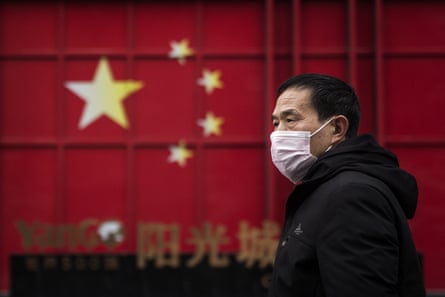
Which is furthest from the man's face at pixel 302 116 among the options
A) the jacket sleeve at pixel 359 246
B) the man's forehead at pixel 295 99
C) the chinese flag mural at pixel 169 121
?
the chinese flag mural at pixel 169 121

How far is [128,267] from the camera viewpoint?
491cm

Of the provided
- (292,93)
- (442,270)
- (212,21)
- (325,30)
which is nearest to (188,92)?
(212,21)

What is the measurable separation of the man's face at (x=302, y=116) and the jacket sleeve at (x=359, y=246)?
30 centimetres

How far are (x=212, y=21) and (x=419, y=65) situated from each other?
1.82 meters

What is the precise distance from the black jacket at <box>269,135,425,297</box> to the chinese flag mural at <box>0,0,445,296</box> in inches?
132

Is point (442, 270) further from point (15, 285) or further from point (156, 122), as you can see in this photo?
point (15, 285)

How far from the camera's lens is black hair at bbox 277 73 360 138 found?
5.39ft

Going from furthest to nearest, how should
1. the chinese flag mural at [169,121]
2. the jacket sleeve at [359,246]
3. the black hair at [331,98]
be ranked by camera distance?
the chinese flag mural at [169,121]
the black hair at [331,98]
the jacket sleeve at [359,246]

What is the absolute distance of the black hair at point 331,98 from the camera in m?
1.64

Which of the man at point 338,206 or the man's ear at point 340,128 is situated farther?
the man's ear at point 340,128

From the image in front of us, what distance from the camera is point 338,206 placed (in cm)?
138

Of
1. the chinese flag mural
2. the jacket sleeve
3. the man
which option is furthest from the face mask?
the chinese flag mural

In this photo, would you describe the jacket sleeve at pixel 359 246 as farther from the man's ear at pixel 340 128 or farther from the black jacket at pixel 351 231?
the man's ear at pixel 340 128

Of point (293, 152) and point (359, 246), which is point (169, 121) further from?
point (359, 246)
